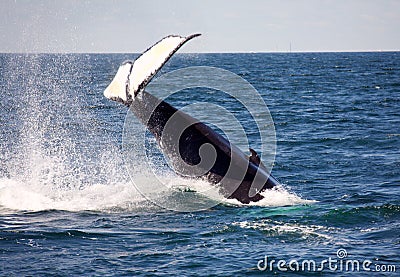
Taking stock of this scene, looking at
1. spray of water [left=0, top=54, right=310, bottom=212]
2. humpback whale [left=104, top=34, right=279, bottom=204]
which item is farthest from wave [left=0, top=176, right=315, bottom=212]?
humpback whale [left=104, top=34, right=279, bottom=204]

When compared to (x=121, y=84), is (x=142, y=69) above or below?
above

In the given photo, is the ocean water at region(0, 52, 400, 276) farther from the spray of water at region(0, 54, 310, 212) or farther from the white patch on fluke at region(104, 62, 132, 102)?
the white patch on fluke at region(104, 62, 132, 102)

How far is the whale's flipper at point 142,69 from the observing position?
8.34 metres

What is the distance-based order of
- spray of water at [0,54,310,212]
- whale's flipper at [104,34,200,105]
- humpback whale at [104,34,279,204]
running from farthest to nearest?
Result: spray of water at [0,54,310,212] < humpback whale at [104,34,279,204] < whale's flipper at [104,34,200,105]

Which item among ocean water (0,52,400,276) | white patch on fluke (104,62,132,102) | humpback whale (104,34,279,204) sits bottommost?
ocean water (0,52,400,276)

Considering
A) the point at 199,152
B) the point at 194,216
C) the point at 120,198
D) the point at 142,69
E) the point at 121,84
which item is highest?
the point at 142,69

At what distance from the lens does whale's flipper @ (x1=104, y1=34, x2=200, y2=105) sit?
27.3ft

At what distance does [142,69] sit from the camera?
862cm

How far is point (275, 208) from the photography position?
427 inches

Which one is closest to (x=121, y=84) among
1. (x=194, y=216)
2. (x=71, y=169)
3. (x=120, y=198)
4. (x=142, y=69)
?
(x=142, y=69)

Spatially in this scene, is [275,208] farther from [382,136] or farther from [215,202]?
[382,136]

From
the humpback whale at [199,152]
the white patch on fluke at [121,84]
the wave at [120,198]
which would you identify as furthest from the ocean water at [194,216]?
the white patch on fluke at [121,84]

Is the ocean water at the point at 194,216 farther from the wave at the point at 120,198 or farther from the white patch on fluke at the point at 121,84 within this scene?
the white patch on fluke at the point at 121,84

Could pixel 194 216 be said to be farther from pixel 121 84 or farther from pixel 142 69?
pixel 142 69
